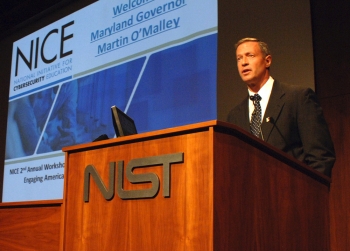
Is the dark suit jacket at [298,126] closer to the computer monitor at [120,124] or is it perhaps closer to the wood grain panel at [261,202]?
the wood grain panel at [261,202]

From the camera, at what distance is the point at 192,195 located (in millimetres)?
1231

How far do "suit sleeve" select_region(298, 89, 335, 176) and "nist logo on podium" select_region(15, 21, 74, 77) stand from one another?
2426 mm

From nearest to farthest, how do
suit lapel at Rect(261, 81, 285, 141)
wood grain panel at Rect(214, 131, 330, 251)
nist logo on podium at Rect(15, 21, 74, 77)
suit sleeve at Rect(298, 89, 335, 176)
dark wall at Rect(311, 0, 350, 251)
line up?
1. wood grain panel at Rect(214, 131, 330, 251)
2. suit sleeve at Rect(298, 89, 335, 176)
3. suit lapel at Rect(261, 81, 285, 141)
4. dark wall at Rect(311, 0, 350, 251)
5. nist logo on podium at Rect(15, 21, 74, 77)

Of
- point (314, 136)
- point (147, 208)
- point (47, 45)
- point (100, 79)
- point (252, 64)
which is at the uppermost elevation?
point (47, 45)

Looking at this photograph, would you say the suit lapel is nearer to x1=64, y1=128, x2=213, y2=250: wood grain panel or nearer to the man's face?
the man's face

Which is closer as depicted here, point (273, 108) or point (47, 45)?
point (273, 108)

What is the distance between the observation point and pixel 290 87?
207 cm

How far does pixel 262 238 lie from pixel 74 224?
62 centimetres

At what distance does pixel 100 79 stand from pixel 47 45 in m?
0.87

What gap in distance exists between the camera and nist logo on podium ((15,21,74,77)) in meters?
4.01

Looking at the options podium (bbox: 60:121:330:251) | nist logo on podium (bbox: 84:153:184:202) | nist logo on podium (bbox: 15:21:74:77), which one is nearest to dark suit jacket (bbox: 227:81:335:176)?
podium (bbox: 60:121:330:251)

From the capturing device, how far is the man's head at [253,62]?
84.1 inches

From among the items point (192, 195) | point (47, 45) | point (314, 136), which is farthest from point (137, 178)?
point (47, 45)

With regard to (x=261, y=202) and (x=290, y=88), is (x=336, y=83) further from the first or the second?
(x=261, y=202)
